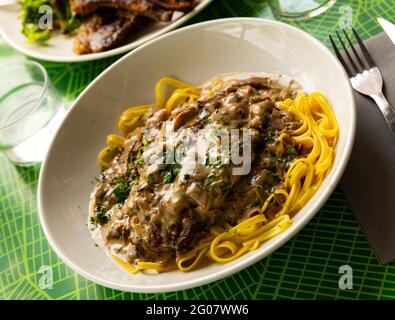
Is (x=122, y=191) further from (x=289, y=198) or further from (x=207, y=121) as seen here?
(x=289, y=198)

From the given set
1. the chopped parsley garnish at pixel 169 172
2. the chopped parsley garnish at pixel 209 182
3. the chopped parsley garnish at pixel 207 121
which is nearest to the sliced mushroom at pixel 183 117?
the chopped parsley garnish at pixel 207 121

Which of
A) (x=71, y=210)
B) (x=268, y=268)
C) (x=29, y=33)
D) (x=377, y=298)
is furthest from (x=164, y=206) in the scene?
(x=29, y=33)

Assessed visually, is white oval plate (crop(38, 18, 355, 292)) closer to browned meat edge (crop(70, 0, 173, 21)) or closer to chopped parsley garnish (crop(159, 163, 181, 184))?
browned meat edge (crop(70, 0, 173, 21))

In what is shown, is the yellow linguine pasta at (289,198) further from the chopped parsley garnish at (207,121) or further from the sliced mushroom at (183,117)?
the sliced mushroom at (183,117)

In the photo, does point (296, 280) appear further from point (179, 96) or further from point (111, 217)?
point (179, 96)

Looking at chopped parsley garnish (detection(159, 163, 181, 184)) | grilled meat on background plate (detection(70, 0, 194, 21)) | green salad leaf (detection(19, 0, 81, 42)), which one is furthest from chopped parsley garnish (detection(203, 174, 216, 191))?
green salad leaf (detection(19, 0, 81, 42))
